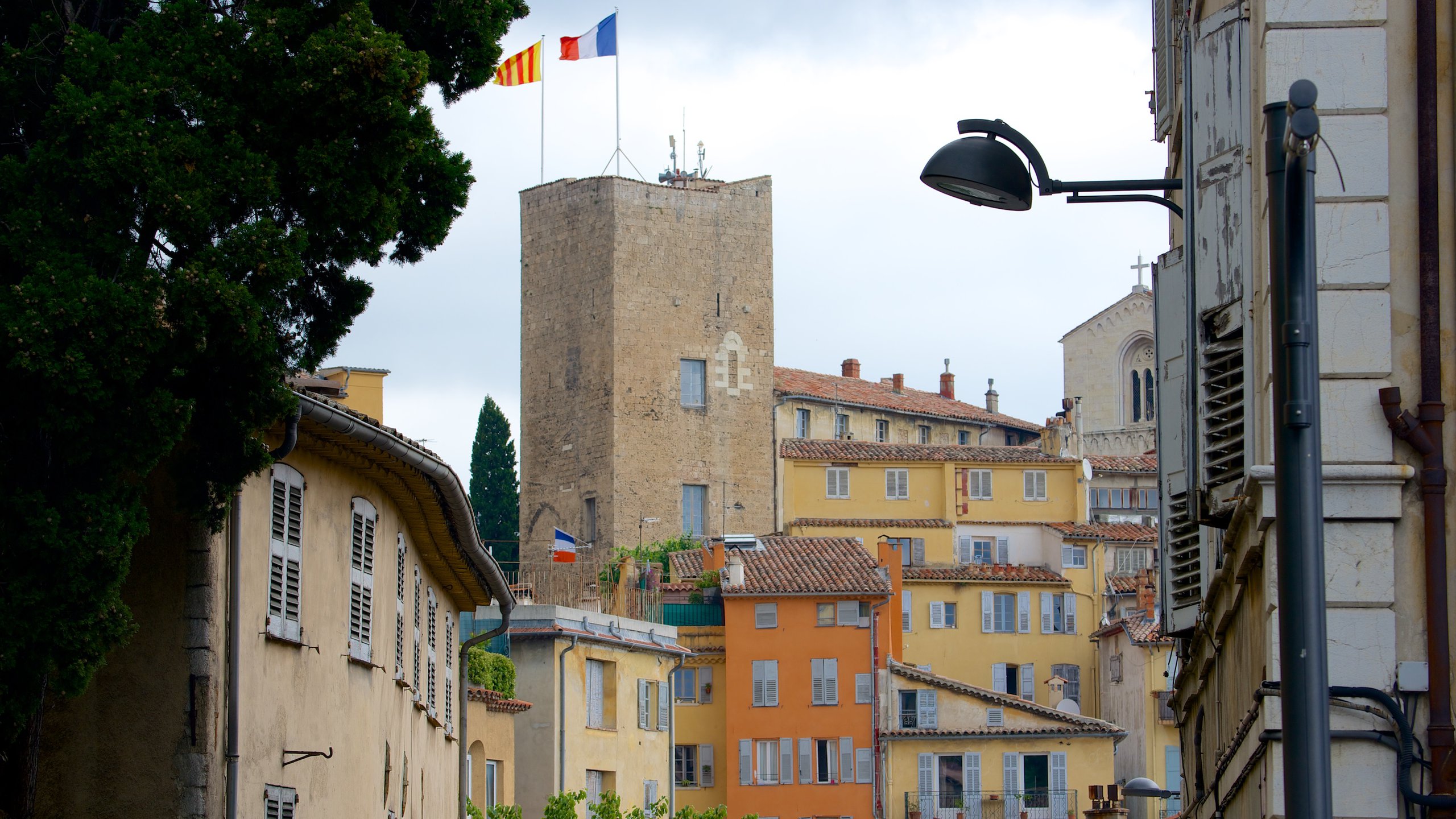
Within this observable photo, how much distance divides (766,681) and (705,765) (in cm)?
286

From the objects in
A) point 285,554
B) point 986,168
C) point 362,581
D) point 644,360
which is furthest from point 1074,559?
point 986,168

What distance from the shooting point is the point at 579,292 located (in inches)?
3187

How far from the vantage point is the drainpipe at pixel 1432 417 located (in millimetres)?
8625

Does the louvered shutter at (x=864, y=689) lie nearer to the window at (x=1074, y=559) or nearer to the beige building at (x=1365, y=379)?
the window at (x=1074, y=559)

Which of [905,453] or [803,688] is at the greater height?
[905,453]

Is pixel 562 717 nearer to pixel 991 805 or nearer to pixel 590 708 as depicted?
pixel 590 708

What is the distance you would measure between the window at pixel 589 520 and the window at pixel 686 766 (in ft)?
67.2

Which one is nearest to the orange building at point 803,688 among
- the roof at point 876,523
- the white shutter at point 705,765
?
the white shutter at point 705,765

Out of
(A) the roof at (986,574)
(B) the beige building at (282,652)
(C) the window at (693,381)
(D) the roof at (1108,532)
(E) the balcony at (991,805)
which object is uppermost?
(C) the window at (693,381)

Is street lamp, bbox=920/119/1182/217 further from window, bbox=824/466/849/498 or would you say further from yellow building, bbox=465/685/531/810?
window, bbox=824/466/849/498

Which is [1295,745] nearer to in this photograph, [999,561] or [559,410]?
[999,561]

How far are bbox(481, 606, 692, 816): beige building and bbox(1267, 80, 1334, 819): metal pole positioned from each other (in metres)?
32.5

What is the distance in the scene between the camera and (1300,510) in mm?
6586

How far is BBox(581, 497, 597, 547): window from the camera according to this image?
257 ft
